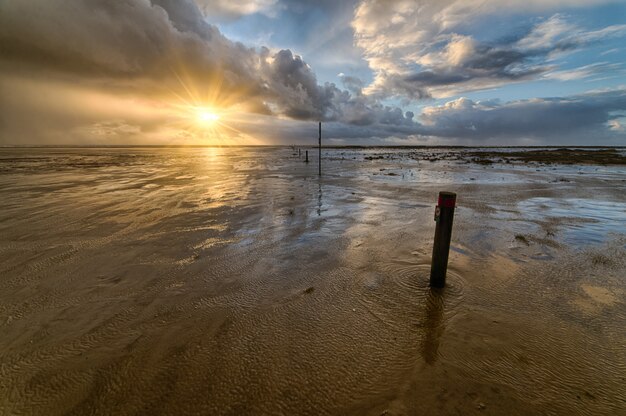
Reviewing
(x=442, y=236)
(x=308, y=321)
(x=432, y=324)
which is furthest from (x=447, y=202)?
(x=308, y=321)

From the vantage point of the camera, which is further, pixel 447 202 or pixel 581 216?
pixel 581 216

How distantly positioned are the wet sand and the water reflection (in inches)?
1.0

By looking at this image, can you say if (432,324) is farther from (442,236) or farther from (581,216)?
(581,216)

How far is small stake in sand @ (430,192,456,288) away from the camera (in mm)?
4627

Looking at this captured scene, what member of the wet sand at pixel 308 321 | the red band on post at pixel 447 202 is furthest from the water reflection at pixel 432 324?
the red band on post at pixel 447 202

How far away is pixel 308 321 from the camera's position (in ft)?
12.8

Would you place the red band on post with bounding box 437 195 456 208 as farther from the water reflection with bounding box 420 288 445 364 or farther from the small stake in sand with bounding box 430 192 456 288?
the water reflection with bounding box 420 288 445 364

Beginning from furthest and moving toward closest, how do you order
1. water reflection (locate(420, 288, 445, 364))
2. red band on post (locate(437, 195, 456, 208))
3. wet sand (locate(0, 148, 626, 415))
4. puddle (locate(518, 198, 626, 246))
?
puddle (locate(518, 198, 626, 246)), red band on post (locate(437, 195, 456, 208)), water reflection (locate(420, 288, 445, 364)), wet sand (locate(0, 148, 626, 415))

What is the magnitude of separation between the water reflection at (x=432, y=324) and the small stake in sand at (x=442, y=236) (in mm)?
222

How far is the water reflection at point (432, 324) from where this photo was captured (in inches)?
131

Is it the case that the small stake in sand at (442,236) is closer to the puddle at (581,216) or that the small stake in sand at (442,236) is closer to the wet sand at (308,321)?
the wet sand at (308,321)

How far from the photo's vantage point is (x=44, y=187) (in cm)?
1579

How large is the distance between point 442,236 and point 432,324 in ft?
5.05

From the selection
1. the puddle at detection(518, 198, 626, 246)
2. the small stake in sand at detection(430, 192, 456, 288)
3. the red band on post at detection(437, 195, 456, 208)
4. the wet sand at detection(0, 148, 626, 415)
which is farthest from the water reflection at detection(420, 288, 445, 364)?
the puddle at detection(518, 198, 626, 246)
